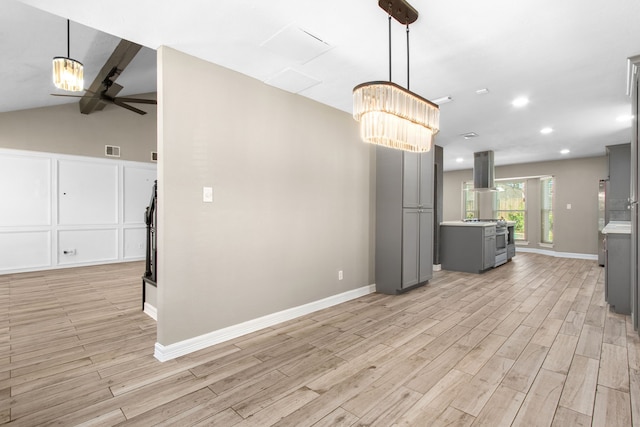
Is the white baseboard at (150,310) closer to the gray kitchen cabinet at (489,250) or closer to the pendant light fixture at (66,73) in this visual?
the pendant light fixture at (66,73)

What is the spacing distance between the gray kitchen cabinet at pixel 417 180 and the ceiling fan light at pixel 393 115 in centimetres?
179

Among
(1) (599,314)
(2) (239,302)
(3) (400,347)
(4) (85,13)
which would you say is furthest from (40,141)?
(1) (599,314)

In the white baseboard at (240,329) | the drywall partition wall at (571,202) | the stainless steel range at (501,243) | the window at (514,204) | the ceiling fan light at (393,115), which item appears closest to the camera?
the ceiling fan light at (393,115)

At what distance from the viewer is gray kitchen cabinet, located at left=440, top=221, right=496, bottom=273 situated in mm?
5379

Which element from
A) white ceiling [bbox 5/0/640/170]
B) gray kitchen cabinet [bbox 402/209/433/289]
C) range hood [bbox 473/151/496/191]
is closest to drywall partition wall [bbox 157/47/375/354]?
white ceiling [bbox 5/0/640/170]

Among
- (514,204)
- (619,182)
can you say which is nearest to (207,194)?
(619,182)

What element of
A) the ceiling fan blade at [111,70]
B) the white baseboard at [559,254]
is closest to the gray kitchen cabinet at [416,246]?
the ceiling fan blade at [111,70]

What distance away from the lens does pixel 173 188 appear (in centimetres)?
234

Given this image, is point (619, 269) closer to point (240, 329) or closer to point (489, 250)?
point (489, 250)

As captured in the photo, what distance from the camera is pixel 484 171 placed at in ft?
21.0

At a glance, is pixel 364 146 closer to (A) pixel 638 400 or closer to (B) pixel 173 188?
(B) pixel 173 188

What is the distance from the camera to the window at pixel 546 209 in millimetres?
7719

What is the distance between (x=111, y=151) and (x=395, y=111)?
6.79 m

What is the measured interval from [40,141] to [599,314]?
8828mm
